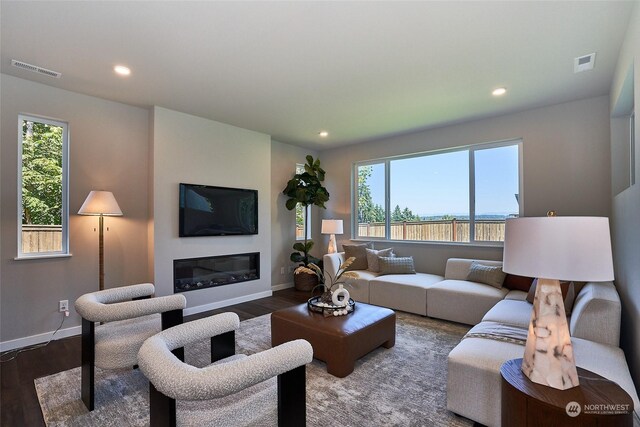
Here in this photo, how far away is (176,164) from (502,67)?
3897 millimetres

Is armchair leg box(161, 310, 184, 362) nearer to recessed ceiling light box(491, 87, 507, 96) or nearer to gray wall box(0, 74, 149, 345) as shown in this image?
gray wall box(0, 74, 149, 345)

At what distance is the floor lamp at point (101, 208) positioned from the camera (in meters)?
3.17

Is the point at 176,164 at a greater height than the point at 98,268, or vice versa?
the point at 176,164

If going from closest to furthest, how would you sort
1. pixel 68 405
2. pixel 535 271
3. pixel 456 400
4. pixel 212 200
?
pixel 535 271 < pixel 456 400 < pixel 68 405 < pixel 212 200

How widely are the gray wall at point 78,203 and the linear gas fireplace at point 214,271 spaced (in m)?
0.44

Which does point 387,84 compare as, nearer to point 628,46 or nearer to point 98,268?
point 628,46

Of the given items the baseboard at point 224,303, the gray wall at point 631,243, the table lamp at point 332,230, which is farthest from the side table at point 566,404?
the table lamp at point 332,230

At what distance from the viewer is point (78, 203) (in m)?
3.41

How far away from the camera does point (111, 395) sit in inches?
86.4

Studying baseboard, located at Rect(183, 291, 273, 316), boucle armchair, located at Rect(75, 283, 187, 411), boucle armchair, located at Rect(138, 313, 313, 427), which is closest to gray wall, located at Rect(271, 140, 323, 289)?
baseboard, located at Rect(183, 291, 273, 316)

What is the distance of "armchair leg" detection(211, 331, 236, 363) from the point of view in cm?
187

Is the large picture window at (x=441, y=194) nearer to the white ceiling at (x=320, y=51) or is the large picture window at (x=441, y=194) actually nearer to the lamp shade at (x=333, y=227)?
the lamp shade at (x=333, y=227)

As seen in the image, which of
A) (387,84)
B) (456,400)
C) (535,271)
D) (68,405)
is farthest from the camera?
(387,84)

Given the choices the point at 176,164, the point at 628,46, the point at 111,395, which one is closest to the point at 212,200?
the point at 176,164
